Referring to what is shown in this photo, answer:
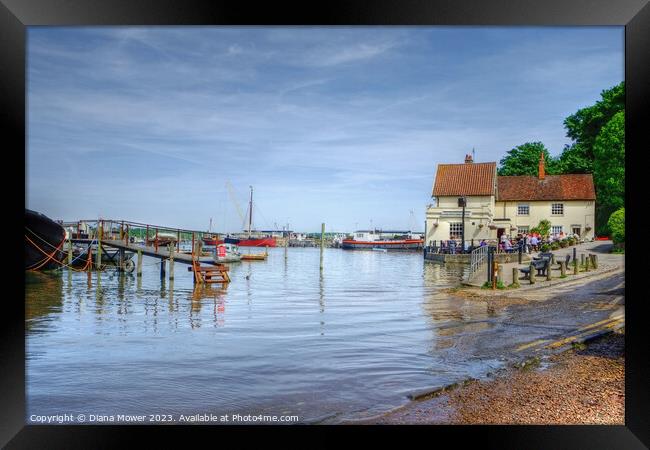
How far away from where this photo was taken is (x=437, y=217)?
29.6 m

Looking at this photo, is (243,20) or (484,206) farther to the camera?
(484,206)

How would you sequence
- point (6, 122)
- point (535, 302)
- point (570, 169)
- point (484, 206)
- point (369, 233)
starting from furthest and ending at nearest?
point (369, 233) → point (484, 206) → point (570, 169) → point (535, 302) → point (6, 122)

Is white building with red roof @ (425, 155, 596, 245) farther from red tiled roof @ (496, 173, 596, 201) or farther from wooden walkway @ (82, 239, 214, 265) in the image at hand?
wooden walkway @ (82, 239, 214, 265)

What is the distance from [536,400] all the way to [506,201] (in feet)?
68.8

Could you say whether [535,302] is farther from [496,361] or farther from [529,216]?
[529,216]

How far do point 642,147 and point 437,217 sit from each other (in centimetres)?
2395

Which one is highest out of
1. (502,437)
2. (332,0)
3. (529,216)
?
(332,0)

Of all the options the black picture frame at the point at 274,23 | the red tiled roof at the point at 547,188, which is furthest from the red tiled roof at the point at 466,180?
the black picture frame at the point at 274,23

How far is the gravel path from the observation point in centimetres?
558

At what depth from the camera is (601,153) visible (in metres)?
19.3

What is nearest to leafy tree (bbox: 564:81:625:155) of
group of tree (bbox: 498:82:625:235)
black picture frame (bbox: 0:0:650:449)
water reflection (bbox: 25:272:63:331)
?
group of tree (bbox: 498:82:625:235)

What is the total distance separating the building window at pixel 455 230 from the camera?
99.3 ft

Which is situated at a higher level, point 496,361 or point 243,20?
point 243,20

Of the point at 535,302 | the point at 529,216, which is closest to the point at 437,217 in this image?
the point at 529,216
